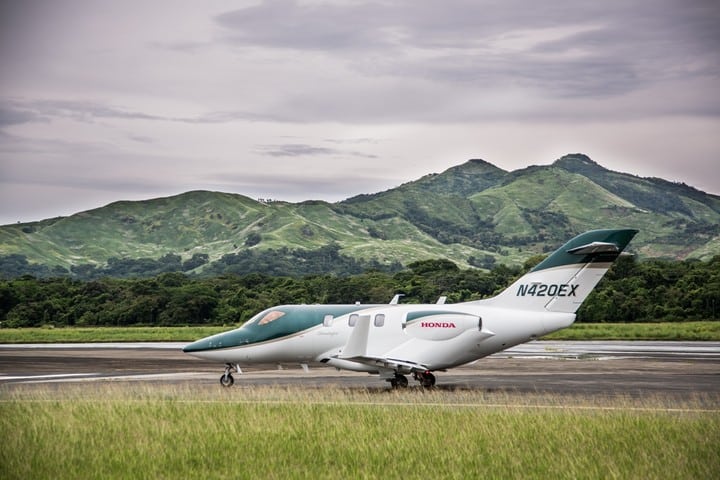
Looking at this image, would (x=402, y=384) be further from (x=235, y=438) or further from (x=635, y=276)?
(x=635, y=276)

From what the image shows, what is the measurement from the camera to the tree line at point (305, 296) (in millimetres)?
80062

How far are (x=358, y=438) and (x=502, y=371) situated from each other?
64.7 ft

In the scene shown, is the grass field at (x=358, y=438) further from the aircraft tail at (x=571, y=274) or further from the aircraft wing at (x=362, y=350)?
the aircraft tail at (x=571, y=274)

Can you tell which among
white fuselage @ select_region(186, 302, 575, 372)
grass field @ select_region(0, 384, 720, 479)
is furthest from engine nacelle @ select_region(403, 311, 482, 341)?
grass field @ select_region(0, 384, 720, 479)

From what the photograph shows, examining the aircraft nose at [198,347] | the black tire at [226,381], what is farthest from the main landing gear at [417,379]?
the aircraft nose at [198,347]

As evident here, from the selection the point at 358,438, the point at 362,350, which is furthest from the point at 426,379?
the point at 358,438

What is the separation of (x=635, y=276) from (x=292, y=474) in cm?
8046

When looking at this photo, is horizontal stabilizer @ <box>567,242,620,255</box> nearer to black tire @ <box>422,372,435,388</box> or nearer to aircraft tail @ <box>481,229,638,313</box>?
aircraft tail @ <box>481,229,638,313</box>

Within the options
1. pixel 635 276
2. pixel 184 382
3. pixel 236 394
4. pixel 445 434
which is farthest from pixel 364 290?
pixel 445 434

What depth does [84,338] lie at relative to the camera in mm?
70938

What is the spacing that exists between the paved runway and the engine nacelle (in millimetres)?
2425

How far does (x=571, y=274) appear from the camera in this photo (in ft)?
93.4

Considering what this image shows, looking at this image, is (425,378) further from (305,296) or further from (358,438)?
(305,296)

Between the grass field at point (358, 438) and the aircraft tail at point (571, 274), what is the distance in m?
3.89
